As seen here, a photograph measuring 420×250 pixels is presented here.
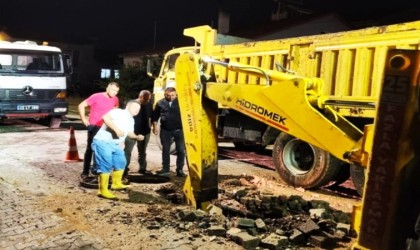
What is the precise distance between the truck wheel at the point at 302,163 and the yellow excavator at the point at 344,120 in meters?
0.02

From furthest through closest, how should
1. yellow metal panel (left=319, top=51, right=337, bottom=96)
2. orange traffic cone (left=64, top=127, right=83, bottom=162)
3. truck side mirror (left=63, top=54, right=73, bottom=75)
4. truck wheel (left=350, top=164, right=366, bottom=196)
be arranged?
truck side mirror (left=63, top=54, right=73, bottom=75) < orange traffic cone (left=64, top=127, right=83, bottom=162) < yellow metal panel (left=319, top=51, right=337, bottom=96) < truck wheel (left=350, top=164, right=366, bottom=196)

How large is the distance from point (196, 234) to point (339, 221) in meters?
1.83

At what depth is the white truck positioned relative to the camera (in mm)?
13047

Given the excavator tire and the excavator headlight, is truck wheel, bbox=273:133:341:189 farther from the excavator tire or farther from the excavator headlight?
the excavator headlight

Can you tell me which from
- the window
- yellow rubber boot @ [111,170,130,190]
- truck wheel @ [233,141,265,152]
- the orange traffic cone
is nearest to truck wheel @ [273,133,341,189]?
yellow rubber boot @ [111,170,130,190]

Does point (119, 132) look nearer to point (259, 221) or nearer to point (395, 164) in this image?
point (259, 221)

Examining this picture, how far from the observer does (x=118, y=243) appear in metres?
4.45

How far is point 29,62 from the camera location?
531 inches

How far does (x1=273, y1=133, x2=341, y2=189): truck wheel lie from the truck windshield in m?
8.72

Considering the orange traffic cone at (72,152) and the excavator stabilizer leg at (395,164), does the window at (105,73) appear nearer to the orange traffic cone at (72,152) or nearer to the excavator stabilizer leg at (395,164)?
the orange traffic cone at (72,152)

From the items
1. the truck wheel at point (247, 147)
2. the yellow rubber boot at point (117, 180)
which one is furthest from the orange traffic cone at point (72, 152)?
the truck wheel at point (247, 147)

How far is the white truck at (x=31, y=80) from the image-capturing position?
13047 mm

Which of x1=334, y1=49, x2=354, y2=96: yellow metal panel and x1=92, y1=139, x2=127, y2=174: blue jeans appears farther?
x1=334, y1=49, x2=354, y2=96: yellow metal panel

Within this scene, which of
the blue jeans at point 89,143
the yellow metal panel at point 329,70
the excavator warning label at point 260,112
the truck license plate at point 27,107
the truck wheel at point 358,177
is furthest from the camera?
the truck license plate at point 27,107
